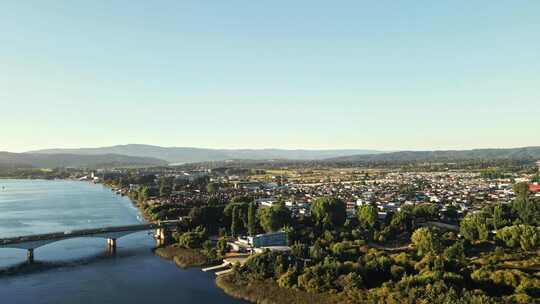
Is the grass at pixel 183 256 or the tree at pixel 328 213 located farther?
the tree at pixel 328 213

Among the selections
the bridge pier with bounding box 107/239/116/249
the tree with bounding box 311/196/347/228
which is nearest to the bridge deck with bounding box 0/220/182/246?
the bridge pier with bounding box 107/239/116/249

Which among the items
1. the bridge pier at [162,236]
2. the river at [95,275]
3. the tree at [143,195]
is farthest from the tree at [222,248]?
the tree at [143,195]

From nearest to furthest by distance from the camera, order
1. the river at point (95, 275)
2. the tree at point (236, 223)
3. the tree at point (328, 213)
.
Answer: the river at point (95, 275) < the tree at point (236, 223) < the tree at point (328, 213)

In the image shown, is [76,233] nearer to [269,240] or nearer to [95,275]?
[95,275]

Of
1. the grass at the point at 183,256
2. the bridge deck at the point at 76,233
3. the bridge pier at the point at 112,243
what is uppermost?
the bridge deck at the point at 76,233

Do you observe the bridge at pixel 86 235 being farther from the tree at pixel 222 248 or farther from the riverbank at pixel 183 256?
the tree at pixel 222 248

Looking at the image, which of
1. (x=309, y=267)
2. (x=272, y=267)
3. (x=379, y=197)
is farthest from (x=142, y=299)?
(x=379, y=197)

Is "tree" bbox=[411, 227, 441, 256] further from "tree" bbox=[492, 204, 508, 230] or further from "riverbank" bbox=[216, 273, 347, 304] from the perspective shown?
"riverbank" bbox=[216, 273, 347, 304]
